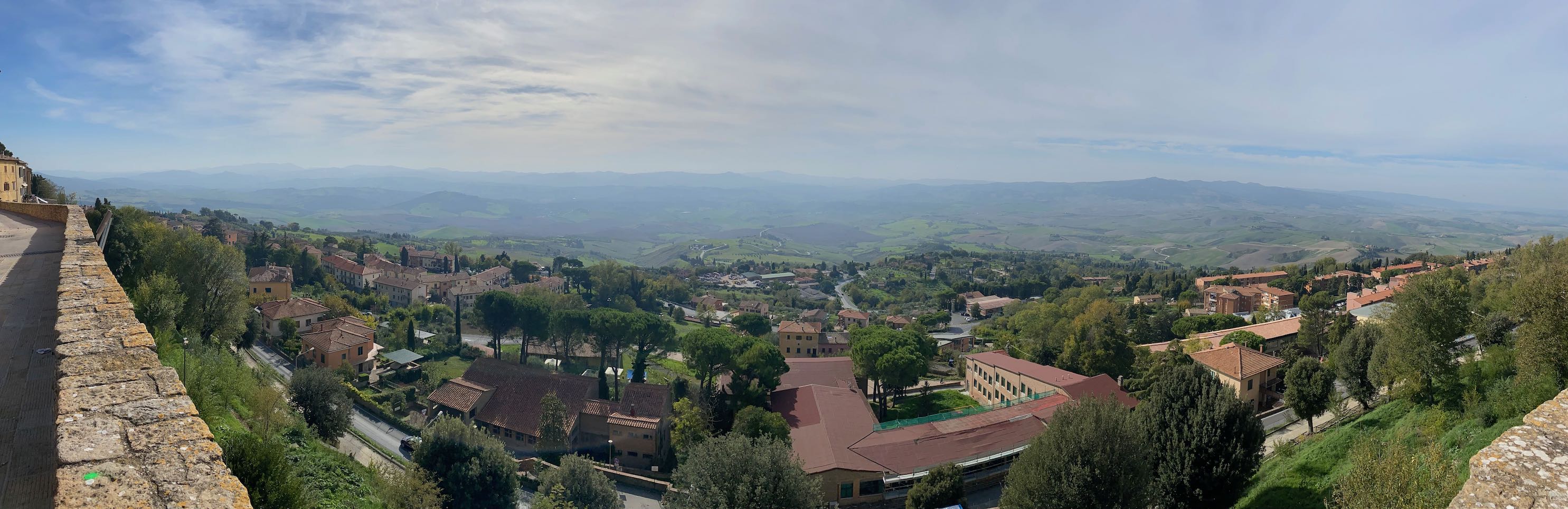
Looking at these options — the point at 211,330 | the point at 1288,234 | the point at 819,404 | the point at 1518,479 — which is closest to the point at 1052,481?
the point at 1518,479

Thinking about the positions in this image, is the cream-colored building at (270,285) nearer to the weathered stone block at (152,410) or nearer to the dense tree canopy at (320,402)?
the dense tree canopy at (320,402)

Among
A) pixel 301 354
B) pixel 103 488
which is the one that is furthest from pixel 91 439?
pixel 301 354

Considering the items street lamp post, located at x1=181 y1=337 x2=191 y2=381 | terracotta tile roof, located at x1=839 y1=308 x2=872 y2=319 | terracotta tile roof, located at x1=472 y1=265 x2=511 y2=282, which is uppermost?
street lamp post, located at x1=181 y1=337 x2=191 y2=381

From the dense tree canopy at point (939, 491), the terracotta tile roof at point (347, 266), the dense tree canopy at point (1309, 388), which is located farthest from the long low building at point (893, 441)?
the terracotta tile roof at point (347, 266)

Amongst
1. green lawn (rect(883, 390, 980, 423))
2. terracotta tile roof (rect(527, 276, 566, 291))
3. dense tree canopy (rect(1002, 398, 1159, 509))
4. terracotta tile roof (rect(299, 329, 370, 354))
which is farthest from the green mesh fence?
terracotta tile roof (rect(527, 276, 566, 291))

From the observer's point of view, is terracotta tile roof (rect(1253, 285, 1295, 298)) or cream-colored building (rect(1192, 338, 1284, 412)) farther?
terracotta tile roof (rect(1253, 285, 1295, 298))

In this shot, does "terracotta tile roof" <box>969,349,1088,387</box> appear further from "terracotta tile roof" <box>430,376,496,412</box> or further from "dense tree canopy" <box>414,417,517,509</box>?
"terracotta tile roof" <box>430,376,496,412</box>
